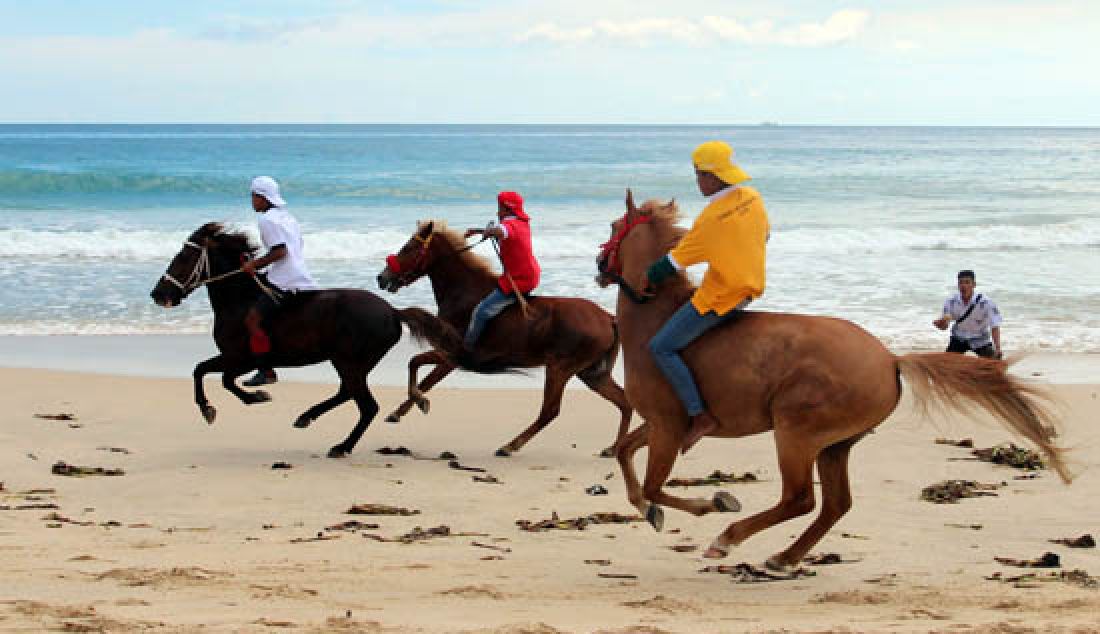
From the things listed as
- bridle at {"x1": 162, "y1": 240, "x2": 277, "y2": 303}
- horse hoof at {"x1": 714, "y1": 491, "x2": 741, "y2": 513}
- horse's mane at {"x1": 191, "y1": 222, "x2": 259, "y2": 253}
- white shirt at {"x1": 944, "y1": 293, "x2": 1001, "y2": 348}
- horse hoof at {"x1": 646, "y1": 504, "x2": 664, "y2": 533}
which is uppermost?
horse's mane at {"x1": 191, "y1": 222, "x2": 259, "y2": 253}

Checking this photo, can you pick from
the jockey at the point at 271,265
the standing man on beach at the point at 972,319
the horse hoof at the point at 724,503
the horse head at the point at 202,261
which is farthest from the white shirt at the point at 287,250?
the standing man on beach at the point at 972,319

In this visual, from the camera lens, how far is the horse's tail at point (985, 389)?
6.36m

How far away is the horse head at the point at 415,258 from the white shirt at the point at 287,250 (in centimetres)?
66

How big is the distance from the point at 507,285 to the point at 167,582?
480 centimetres

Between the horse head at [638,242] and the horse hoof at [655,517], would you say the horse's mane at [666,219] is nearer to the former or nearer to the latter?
the horse head at [638,242]

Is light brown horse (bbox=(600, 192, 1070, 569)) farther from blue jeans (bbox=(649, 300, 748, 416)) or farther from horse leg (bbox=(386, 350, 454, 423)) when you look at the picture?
horse leg (bbox=(386, 350, 454, 423))

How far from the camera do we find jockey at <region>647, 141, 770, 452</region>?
6535mm

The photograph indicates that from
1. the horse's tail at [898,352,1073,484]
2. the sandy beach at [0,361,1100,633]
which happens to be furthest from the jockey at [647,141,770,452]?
the sandy beach at [0,361,1100,633]

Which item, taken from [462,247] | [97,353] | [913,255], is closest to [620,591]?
[462,247]

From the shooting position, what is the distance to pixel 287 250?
10141mm

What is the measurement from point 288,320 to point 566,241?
1886 centimetres

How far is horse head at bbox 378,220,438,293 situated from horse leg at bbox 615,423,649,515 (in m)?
3.56

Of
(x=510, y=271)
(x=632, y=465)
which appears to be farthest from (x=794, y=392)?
(x=510, y=271)

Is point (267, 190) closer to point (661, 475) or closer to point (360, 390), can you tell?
point (360, 390)
